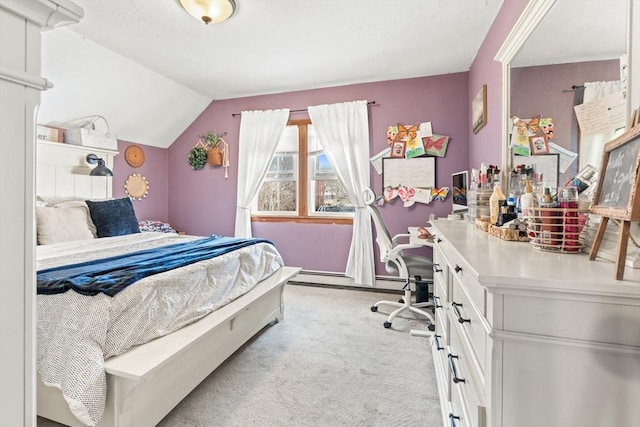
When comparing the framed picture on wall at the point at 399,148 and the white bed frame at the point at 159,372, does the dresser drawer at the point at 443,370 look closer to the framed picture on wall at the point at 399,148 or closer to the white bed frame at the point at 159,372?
the white bed frame at the point at 159,372

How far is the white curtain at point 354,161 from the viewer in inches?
144

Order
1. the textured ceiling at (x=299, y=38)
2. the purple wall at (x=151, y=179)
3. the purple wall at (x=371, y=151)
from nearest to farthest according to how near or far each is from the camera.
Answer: the textured ceiling at (x=299, y=38) < the purple wall at (x=371, y=151) < the purple wall at (x=151, y=179)

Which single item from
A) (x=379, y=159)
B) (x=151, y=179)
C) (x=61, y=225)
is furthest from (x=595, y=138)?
(x=151, y=179)

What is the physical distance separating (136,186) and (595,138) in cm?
450

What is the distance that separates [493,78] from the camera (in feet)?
7.71

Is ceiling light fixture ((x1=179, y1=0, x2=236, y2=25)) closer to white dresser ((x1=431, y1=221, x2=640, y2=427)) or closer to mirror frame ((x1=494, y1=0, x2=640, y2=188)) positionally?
mirror frame ((x1=494, y1=0, x2=640, y2=188))

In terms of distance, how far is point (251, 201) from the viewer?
13.6 ft

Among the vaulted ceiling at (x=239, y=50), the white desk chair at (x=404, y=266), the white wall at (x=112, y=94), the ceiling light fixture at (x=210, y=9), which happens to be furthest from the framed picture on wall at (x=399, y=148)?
the white wall at (x=112, y=94)

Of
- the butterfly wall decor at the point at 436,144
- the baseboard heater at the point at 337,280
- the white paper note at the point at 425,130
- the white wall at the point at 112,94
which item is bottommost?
the baseboard heater at the point at 337,280

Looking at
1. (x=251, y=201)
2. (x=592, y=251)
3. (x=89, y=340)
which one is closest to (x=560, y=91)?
(x=592, y=251)

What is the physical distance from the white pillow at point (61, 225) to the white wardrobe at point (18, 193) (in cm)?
256

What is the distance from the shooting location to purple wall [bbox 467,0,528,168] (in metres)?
2.07

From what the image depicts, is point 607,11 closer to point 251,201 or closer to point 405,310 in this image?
point 405,310

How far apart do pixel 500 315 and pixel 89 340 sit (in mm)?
1482
